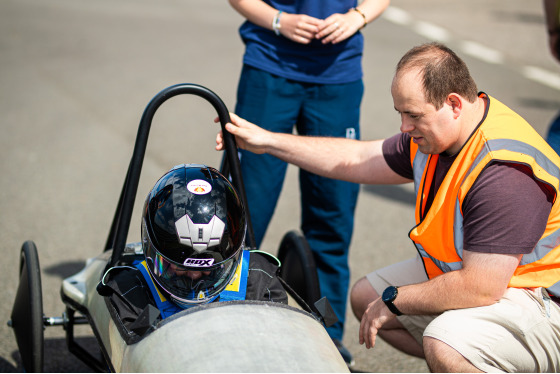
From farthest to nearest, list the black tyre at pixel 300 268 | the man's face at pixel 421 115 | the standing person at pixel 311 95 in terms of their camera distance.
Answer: the standing person at pixel 311 95, the black tyre at pixel 300 268, the man's face at pixel 421 115

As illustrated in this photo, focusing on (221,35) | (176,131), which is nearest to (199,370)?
(176,131)

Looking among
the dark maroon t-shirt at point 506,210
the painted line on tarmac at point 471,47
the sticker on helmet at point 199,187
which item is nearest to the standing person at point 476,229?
the dark maroon t-shirt at point 506,210

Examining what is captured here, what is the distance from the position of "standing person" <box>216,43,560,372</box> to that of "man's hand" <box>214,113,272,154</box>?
0.73 m

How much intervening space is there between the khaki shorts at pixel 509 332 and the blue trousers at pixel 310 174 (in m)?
1.06

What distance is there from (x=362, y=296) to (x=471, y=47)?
7346 millimetres

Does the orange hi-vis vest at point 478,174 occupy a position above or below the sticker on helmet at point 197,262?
above

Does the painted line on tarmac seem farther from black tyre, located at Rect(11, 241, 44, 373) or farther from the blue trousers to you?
black tyre, located at Rect(11, 241, 44, 373)

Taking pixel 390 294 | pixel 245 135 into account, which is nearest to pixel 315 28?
pixel 245 135

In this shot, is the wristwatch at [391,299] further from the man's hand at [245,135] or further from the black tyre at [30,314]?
the black tyre at [30,314]

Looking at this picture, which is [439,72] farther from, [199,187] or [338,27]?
[338,27]

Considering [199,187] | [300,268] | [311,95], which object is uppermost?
[311,95]

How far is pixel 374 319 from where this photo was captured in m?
2.73

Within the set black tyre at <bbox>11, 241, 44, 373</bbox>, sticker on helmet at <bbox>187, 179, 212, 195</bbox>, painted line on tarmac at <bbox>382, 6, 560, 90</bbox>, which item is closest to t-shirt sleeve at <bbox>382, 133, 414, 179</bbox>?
sticker on helmet at <bbox>187, 179, 212, 195</bbox>

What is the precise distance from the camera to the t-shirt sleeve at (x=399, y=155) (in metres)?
3.11
